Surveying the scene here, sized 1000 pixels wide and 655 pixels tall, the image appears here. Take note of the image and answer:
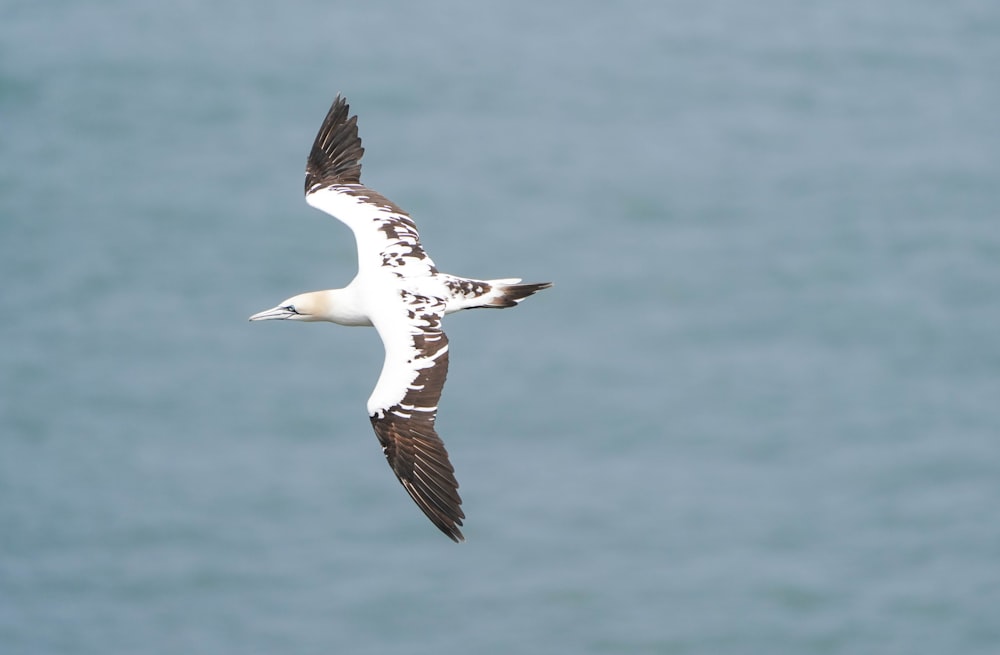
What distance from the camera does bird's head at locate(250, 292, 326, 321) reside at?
1642 cm

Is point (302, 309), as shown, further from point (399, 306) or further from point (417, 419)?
point (417, 419)

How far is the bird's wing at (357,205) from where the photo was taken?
16641 millimetres

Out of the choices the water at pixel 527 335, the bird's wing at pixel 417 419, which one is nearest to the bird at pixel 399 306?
the bird's wing at pixel 417 419

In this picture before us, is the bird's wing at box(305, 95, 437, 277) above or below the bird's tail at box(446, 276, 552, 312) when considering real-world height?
above

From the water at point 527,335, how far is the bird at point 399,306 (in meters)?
15.1

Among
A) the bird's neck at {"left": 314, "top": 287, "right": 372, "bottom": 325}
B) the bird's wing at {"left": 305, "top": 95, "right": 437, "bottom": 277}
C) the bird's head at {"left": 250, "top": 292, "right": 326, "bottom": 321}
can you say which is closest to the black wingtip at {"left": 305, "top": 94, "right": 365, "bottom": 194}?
the bird's wing at {"left": 305, "top": 95, "right": 437, "bottom": 277}

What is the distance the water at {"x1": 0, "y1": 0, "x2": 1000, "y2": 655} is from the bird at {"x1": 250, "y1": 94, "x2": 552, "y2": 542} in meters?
15.1

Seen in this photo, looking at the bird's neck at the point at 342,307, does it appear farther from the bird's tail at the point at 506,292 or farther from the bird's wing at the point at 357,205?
the bird's tail at the point at 506,292

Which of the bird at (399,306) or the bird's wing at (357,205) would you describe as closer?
the bird at (399,306)

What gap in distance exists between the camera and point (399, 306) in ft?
51.8

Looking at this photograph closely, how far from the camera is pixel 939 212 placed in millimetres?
37750

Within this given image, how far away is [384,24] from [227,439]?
46.6 ft

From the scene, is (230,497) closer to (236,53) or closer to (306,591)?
(306,591)

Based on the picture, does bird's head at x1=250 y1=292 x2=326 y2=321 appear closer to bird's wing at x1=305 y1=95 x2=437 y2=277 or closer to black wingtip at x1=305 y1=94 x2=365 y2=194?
bird's wing at x1=305 y1=95 x2=437 y2=277
